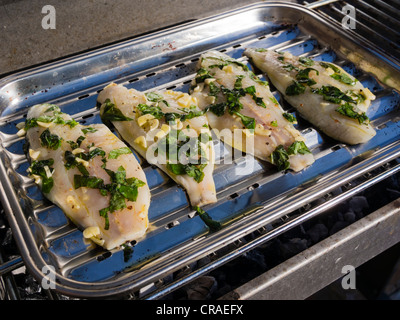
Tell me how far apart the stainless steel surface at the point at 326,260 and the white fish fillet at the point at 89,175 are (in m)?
0.71

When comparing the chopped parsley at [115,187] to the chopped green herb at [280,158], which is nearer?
the chopped parsley at [115,187]

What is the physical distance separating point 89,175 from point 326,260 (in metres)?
1.52

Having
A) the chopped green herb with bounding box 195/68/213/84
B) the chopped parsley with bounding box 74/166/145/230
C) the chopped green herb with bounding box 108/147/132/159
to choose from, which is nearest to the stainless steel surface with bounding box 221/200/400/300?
the chopped parsley with bounding box 74/166/145/230

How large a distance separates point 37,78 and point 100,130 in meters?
0.90

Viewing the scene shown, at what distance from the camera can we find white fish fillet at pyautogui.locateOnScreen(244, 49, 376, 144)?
9.37ft

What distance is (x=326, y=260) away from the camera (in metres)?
2.35

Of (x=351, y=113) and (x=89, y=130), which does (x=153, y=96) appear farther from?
(x=351, y=113)

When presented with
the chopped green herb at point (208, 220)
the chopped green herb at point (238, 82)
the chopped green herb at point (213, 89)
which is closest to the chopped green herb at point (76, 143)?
the chopped green herb at point (208, 220)

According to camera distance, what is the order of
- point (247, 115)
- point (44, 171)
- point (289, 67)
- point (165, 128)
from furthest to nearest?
Result: point (289, 67) → point (247, 115) → point (165, 128) → point (44, 171)

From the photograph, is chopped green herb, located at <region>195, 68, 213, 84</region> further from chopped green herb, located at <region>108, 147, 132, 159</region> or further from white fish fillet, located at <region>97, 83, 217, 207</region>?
chopped green herb, located at <region>108, 147, 132, 159</region>

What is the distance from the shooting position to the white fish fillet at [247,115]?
8.89 ft

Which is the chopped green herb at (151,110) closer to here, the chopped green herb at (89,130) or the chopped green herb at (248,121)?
the chopped green herb at (89,130)

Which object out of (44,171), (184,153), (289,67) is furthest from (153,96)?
(289,67)
